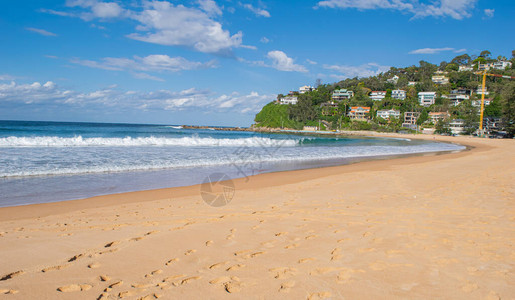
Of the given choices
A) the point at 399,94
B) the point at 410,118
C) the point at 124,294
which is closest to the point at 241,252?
the point at 124,294

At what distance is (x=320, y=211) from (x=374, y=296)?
3033 mm

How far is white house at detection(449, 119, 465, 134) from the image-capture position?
83.2 m

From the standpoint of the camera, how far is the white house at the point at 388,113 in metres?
108

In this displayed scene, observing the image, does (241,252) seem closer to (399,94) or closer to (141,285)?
(141,285)

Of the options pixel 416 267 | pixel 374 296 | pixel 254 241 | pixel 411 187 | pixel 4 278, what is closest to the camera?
pixel 374 296

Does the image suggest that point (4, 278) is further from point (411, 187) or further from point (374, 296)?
point (411, 187)

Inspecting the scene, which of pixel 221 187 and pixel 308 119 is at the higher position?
pixel 308 119

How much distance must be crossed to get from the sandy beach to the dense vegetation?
92665mm

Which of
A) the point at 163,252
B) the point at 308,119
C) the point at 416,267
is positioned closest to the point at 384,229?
the point at 416,267

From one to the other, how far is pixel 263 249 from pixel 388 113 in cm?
11815

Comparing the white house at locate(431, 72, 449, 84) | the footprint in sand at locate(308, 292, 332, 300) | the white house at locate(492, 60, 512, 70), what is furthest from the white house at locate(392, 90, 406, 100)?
the footprint in sand at locate(308, 292, 332, 300)

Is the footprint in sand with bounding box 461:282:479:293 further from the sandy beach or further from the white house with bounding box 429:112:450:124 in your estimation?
the white house with bounding box 429:112:450:124

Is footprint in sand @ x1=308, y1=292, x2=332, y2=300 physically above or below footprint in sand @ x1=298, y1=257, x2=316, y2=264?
above

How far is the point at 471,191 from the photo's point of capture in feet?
24.8
